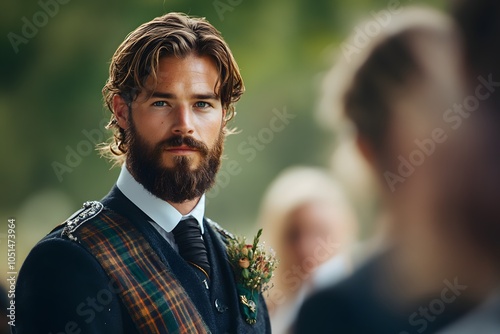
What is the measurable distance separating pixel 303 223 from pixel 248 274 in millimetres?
1333

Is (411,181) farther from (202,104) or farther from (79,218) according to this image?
(79,218)

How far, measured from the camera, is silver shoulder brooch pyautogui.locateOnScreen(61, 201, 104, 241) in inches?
68.4

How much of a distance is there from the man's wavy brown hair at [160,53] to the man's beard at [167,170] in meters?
0.08

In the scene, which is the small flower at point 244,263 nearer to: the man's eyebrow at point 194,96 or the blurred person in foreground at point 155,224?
the blurred person in foreground at point 155,224

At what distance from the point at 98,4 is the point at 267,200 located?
115 cm

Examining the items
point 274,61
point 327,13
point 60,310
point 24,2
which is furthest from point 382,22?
point 60,310

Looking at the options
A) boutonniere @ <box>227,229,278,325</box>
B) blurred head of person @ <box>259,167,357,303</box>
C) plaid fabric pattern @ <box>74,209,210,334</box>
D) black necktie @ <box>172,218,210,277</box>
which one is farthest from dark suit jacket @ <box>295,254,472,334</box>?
plaid fabric pattern @ <box>74,209,210,334</box>

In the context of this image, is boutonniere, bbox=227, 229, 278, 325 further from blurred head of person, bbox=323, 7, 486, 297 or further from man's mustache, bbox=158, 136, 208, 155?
blurred head of person, bbox=323, 7, 486, 297

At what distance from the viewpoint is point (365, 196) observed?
3268 mm

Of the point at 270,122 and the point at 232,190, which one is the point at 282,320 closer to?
the point at 232,190

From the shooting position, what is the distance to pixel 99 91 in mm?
3166

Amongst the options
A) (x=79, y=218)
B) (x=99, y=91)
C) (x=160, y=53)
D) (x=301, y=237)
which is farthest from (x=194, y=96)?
(x=301, y=237)

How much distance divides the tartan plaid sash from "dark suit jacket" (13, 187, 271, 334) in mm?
20

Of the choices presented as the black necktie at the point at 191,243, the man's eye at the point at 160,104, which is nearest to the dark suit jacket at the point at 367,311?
the black necktie at the point at 191,243
